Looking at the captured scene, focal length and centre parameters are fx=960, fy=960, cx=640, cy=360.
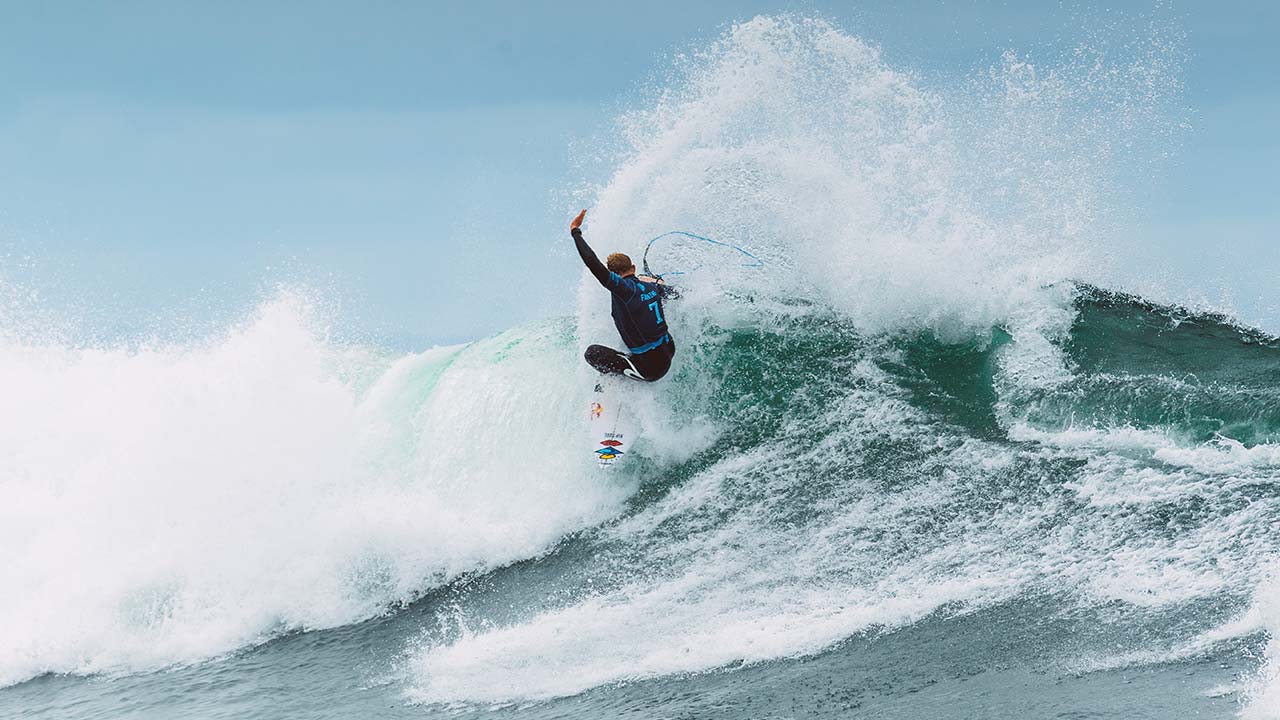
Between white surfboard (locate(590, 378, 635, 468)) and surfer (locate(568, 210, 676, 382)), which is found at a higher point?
surfer (locate(568, 210, 676, 382))

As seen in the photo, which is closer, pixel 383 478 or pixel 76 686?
pixel 76 686

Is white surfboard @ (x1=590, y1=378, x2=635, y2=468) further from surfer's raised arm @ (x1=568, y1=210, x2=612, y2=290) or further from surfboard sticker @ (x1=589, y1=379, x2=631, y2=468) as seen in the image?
surfer's raised arm @ (x1=568, y1=210, x2=612, y2=290)

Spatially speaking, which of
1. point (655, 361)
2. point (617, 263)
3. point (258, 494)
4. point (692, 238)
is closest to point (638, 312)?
point (617, 263)

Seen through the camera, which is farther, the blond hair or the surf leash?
the surf leash

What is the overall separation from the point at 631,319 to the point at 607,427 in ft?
3.84

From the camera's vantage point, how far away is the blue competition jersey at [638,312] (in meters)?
8.64

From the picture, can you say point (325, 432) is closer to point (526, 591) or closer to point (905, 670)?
point (526, 591)

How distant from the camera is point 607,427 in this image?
30.7 ft

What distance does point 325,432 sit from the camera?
34.4 feet

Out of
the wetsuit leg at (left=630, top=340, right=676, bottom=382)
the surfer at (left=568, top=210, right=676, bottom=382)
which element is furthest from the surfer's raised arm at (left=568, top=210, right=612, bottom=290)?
the wetsuit leg at (left=630, top=340, right=676, bottom=382)

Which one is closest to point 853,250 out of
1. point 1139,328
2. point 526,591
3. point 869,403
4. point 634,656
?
point 869,403

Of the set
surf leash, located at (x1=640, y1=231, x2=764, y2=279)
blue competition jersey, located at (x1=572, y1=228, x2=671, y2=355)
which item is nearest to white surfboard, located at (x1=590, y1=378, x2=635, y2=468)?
blue competition jersey, located at (x1=572, y1=228, x2=671, y2=355)

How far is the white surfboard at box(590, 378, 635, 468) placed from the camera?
9141mm

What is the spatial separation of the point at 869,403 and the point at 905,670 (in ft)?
13.5
